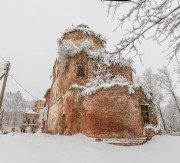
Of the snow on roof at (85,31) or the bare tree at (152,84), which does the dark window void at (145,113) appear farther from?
the bare tree at (152,84)

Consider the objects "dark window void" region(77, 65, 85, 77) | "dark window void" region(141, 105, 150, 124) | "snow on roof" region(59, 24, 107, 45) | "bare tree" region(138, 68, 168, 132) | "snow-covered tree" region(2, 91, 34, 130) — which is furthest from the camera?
"snow-covered tree" region(2, 91, 34, 130)

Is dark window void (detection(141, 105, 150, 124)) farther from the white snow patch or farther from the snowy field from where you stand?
the snowy field

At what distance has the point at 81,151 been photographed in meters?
12.4

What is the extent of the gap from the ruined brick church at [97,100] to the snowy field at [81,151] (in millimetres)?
1536

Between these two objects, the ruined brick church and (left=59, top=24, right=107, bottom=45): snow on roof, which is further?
(left=59, top=24, right=107, bottom=45): snow on roof

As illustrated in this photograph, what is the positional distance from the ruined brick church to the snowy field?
1.54 m

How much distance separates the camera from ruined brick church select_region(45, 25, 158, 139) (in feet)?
55.4

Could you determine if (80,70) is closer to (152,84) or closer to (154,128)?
(154,128)

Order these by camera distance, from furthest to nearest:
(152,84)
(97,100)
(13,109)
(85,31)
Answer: (13,109) < (152,84) < (85,31) < (97,100)

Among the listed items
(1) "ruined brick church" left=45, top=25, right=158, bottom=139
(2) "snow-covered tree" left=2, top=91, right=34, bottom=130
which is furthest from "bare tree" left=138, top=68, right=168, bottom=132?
(2) "snow-covered tree" left=2, top=91, right=34, bottom=130

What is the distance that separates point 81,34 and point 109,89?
10.4 meters

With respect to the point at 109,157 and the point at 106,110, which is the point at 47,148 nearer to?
the point at 109,157

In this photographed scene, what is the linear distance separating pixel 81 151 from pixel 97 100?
5.84 meters

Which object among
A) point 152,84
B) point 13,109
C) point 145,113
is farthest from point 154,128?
point 13,109
